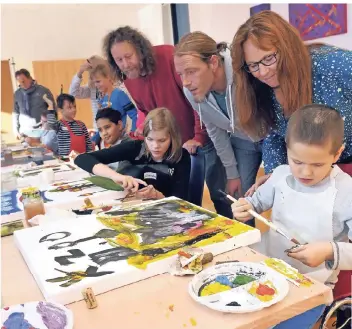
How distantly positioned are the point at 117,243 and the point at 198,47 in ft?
2.43

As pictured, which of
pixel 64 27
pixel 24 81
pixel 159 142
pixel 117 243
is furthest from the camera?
pixel 64 27

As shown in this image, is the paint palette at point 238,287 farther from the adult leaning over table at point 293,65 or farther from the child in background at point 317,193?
the adult leaning over table at point 293,65

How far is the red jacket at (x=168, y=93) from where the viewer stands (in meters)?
1.76

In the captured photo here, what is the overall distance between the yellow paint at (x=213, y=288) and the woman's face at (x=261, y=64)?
589mm

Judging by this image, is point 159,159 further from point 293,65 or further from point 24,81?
point 24,81

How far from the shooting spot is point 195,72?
4.41 ft

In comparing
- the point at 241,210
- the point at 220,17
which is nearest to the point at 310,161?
the point at 241,210

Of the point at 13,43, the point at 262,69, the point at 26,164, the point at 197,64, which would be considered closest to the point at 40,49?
the point at 13,43

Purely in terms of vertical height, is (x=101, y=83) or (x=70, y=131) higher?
(x=101, y=83)

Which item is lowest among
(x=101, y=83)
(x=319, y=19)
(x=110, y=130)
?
(x=110, y=130)

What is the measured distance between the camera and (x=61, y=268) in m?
0.78

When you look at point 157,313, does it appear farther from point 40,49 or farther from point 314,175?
point 40,49

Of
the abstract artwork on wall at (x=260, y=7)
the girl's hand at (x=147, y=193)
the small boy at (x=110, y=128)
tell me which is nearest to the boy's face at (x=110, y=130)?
the small boy at (x=110, y=128)

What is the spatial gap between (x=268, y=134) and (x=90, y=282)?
2.48ft
